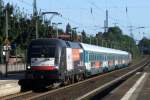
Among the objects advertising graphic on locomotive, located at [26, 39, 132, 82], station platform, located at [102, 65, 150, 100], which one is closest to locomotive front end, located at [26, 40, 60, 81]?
advertising graphic on locomotive, located at [26, 39, 132, 82]

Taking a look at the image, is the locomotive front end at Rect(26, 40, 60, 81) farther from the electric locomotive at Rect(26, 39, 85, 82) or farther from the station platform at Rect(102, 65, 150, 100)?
the station platform at Rect(102, 65, 150, 100)

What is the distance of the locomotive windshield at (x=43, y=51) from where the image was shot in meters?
33.0

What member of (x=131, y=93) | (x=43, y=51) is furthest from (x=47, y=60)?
(x=131, y=93)

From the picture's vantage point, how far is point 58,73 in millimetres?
32500

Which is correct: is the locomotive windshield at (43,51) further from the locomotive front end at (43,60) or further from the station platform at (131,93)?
the station platform at (131,93)

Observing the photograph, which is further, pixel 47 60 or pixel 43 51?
pixel 43 51

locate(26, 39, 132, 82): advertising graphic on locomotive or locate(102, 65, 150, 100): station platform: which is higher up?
locate(26, 39, 132, 82): advertising graphic on locomotive

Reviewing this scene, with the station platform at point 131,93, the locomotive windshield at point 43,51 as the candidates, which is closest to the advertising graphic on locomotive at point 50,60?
the locomotive windshield at point 43,51

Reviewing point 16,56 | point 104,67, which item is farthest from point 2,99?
point 16,56

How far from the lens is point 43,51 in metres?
33.2

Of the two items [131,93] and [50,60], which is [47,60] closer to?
[50,60]

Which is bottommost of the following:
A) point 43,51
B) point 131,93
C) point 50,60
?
point 131,93

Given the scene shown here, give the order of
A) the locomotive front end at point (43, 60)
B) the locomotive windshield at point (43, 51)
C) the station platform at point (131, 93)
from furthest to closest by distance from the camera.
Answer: the locomotive windshield at point (43, 51) → the locomotive front end at point (43, 60) → the station platform at point (131, 93)

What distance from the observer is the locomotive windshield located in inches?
1299
